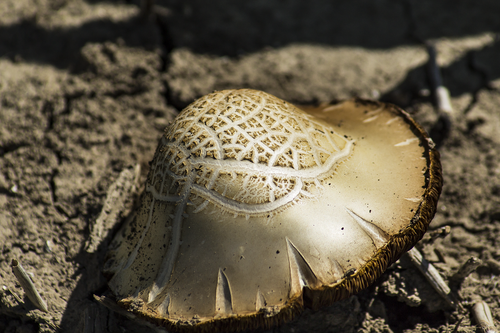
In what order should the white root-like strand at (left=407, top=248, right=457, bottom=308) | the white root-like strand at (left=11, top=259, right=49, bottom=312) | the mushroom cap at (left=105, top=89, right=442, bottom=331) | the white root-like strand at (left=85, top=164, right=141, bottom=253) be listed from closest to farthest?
the mushroom cap at (left=105, top=89, right=442, bottom=331) < the white root-like strand at (left=11, top=259, right=49, bottom=312) < the white root-like strand at (left=407, top=248, right=457, bottom=308) < the white root-like strand at (left=85, top=164, right=141, bottom=253)

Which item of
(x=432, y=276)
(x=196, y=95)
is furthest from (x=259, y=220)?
(x=196, y=95)

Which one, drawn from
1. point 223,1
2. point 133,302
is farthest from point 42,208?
point 223,1

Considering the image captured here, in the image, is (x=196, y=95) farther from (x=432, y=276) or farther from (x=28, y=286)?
(x=432, y=276)

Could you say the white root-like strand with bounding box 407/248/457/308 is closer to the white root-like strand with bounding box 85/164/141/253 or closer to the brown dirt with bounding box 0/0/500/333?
the brown dirt with bounding box 0/0/500/333

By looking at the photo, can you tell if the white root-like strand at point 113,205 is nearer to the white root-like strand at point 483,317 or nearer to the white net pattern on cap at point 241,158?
the white net pattern on cap at point 241,158

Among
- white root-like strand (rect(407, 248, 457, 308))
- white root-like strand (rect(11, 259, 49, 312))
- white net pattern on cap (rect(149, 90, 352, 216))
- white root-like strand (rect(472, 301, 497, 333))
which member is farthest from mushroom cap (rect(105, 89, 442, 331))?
white root-like strand (rect(472, 301, 497, 333))

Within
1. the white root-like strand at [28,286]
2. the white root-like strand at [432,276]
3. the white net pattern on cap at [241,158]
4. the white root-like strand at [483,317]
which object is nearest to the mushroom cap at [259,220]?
the white net pattern on cap at [241,158]
